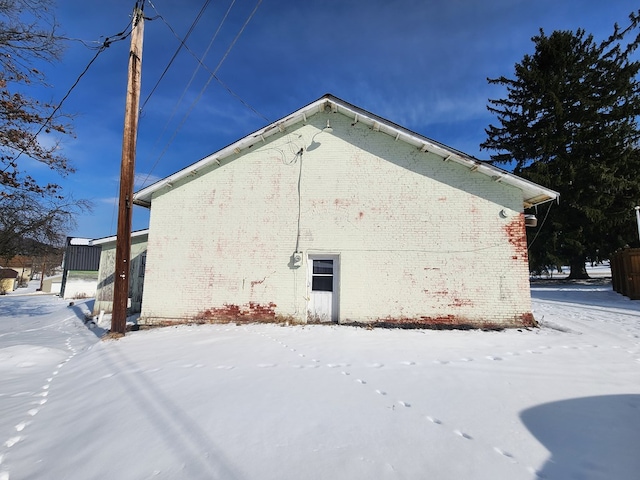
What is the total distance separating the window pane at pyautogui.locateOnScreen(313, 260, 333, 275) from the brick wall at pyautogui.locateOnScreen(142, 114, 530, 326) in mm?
360

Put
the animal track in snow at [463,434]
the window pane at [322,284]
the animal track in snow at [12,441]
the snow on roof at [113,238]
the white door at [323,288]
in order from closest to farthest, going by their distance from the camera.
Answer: the animal track in snow at [463,434] → the animal track in snow at [12,441] → the white door at [323,288] → the window pane at [322,284] → the snow on roof at [113,238]

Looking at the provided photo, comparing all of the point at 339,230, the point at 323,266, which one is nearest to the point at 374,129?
the point at 339,230

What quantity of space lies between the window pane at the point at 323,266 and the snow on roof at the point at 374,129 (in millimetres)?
4311

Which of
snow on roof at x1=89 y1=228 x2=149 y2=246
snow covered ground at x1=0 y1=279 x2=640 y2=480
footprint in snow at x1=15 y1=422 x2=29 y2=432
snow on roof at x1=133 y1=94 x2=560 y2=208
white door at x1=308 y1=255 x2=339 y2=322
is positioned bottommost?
footprint in snow at x1=15 y1=422 x2=29 y2=432

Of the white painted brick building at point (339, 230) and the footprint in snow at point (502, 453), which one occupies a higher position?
the white painted brick building at point (339, 230)

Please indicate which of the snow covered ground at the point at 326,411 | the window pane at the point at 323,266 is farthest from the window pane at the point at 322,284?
the snow covered ground at the point at 326,411

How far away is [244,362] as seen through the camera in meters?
5.79

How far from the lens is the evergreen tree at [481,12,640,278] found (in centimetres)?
2122

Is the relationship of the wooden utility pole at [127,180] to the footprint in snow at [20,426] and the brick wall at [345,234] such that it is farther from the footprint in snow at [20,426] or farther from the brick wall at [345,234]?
the footprint in snow at [20,426]

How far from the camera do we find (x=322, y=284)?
10.1 metres

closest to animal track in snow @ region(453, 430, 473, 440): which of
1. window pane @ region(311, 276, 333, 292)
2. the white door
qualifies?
the white door

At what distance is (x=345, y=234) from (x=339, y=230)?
0.72 ft

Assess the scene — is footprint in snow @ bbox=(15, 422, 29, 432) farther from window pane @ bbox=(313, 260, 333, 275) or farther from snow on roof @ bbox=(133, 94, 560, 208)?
snow on roof @ bbox=(133, 94, 560, 208)

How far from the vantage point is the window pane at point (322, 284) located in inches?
396
